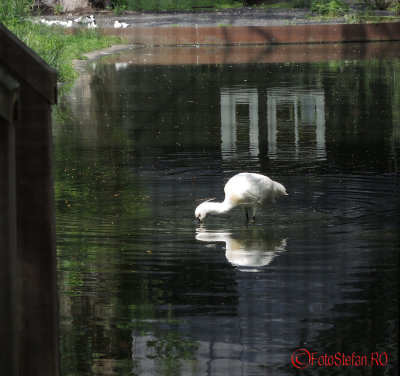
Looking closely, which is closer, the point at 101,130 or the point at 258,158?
the point at 258,158

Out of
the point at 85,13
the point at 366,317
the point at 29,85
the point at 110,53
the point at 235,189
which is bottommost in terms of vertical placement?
the point at 366,317

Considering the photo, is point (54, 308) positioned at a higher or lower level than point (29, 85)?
lower

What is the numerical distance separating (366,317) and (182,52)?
79.8 feet

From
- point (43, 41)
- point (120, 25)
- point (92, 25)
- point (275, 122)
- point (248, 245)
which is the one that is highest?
point (120, 25)

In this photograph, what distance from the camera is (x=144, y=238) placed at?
838 centimetres

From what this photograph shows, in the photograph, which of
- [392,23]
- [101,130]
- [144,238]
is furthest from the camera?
[392,23]

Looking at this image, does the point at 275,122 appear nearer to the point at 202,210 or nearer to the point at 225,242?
the point at 202,210

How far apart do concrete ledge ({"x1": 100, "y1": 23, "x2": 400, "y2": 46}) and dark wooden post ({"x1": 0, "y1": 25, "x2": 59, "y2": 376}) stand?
1088 inches

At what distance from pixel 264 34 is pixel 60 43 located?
9.56 m

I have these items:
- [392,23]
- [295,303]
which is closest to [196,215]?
[295,303]

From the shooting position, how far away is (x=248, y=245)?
321 inches

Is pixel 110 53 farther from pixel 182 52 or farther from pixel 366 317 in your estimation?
pixel 366 317

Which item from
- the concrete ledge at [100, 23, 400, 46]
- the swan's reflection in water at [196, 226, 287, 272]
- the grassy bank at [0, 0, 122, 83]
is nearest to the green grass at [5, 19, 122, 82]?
the grassy bank at [0, 0, 122, 83]

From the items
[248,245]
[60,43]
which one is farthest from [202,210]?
[60,43]
